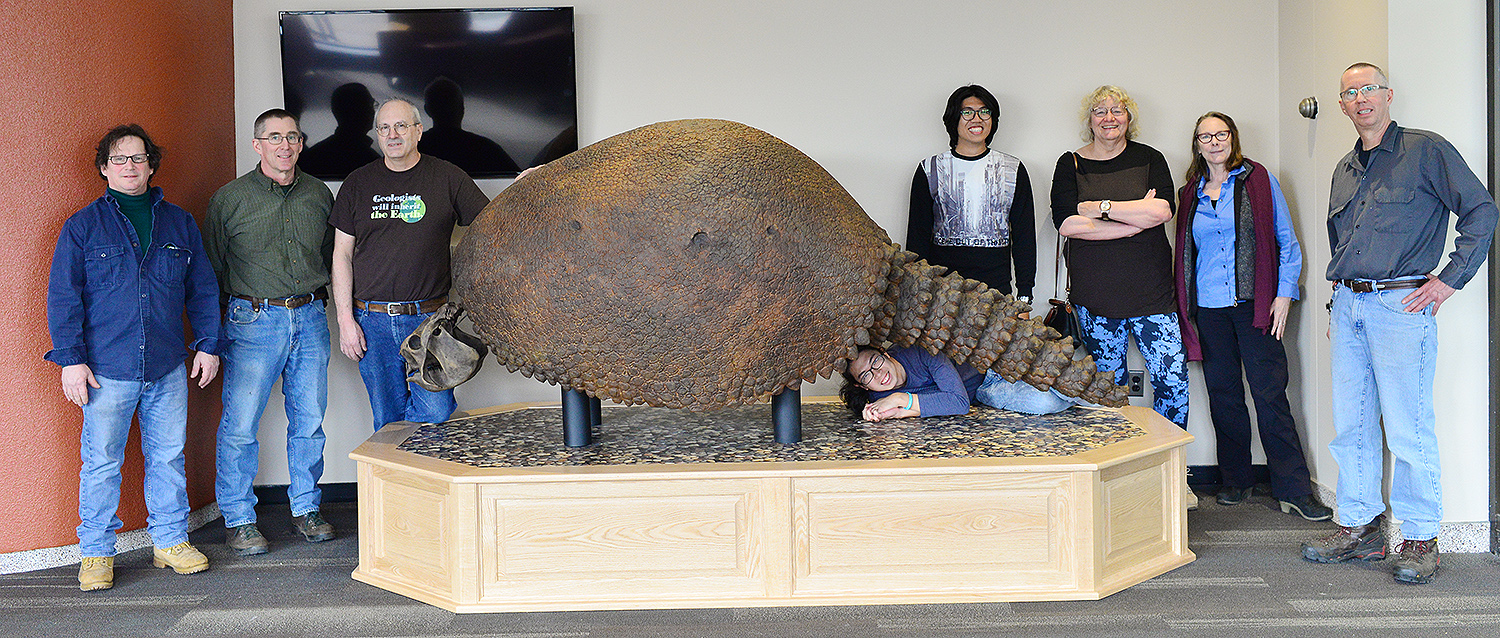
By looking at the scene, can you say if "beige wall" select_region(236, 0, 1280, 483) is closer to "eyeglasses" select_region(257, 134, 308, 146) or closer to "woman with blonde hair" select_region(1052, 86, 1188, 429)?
"woman with blonde hair" select_region(1052, 86, 1188, 429)

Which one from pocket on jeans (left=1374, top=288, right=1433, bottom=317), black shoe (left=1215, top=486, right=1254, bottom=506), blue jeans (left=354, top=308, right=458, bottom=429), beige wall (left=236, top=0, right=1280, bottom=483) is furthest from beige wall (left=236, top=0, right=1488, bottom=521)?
pocket on jeans (left=1374, top=288, right=1433, bottom=317)

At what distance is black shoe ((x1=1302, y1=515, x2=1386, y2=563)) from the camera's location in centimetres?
298

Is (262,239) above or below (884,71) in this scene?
below

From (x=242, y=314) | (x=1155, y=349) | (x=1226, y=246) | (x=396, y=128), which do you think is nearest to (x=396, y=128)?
(x=396, y=128)

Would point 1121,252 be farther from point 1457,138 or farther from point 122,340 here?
point 122,340

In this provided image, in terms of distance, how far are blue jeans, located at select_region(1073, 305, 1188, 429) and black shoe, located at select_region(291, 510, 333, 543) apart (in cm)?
289

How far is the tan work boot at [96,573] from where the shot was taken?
2.92 m

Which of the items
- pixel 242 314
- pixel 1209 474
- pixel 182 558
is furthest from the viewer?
pixel 1209 474

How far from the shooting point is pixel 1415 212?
9.33 feet

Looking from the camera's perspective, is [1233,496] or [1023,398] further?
[1233,496]

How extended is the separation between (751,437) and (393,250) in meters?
1.44

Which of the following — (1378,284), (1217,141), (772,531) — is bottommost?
(772,531)

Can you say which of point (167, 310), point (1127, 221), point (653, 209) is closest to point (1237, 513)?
point (1127, 221)

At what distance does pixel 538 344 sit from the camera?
2.74m
